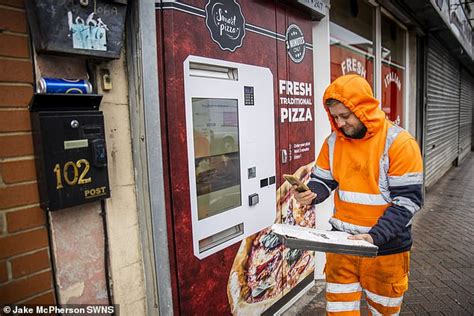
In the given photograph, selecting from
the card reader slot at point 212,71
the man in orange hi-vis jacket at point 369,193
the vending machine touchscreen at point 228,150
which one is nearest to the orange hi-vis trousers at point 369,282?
the man in orange hi-vis jacket at point 369,193

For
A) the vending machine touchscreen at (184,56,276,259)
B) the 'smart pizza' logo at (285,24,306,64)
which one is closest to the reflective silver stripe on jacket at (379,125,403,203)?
the vending machine touchscreen at (184,56,276,259)

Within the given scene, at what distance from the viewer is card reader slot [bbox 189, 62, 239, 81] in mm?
2133

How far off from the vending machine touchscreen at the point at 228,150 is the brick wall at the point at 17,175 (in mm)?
865

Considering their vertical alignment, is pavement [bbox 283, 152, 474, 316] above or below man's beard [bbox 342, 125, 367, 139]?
below

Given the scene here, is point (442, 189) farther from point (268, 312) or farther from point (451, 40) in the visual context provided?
point (268, 312)

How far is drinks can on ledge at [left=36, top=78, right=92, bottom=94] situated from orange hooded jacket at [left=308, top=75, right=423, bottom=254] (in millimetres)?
1367

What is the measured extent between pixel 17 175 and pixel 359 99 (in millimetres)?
1784

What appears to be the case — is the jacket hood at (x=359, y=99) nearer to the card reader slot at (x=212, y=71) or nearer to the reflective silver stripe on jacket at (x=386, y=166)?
the reflective silver stripe on jacket at (x=386, y=166)

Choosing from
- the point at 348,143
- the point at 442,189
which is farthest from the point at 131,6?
the point at 442,189

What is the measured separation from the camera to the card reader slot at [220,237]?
7.49 ft

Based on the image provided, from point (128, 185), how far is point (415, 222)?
5.64m

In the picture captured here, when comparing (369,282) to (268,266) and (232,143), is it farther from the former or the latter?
(232,143)

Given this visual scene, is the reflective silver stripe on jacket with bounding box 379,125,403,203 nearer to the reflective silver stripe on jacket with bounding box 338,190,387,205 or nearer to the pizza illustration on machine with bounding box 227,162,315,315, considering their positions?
the reflective silver stripe on jacket with bounding box 338,190,387,205

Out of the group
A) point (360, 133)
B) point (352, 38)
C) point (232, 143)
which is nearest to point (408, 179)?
point (360, 133)
